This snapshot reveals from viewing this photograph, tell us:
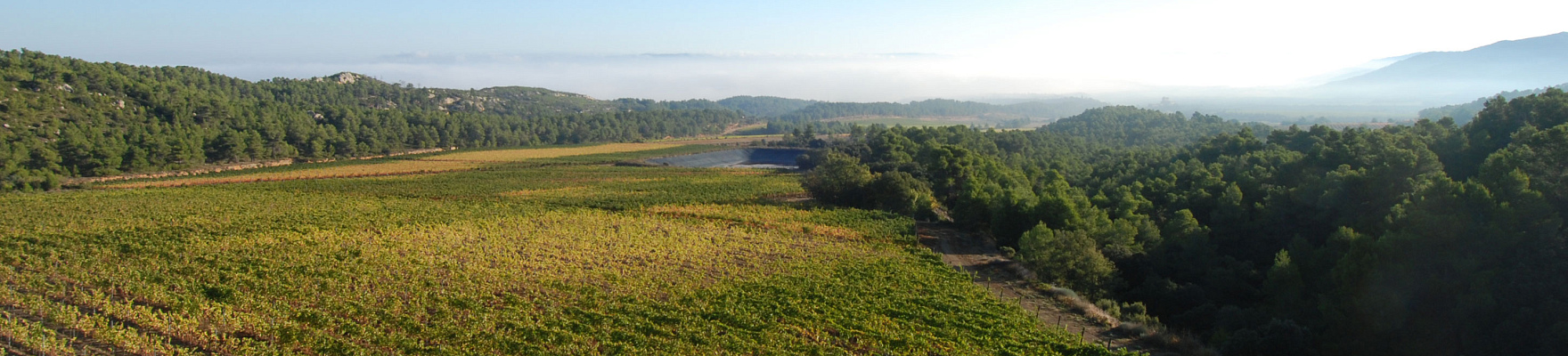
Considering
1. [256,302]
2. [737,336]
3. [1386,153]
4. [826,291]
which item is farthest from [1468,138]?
[256,302]

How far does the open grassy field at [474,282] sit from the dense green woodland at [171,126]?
24838 mm

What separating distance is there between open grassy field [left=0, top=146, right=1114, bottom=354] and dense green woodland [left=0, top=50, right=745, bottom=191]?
81.5 feet

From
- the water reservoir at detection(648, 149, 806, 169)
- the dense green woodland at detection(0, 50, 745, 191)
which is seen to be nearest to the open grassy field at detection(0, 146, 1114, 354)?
the dense green woodland at detection(0, 50, 745, 191)

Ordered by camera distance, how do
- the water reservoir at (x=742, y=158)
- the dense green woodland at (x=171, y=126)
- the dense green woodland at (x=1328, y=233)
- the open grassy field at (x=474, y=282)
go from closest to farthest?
the dense green woodland at (x=1328, y=233) < the open grassy field at (x=474, y=282) < the dense green woodland at (x=171, y=126) < the water reservoir at (x=742, y=158)

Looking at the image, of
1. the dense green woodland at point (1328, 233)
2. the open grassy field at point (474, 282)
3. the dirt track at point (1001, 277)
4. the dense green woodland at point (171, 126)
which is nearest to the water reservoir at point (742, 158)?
the dense green woodland at point (171, 126)

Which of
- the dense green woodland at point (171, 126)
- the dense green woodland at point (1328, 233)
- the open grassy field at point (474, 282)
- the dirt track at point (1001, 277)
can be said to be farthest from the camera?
the dense green woodland at point (171, 126)

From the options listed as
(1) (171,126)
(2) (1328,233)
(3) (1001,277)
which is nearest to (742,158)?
(1) (171,126)

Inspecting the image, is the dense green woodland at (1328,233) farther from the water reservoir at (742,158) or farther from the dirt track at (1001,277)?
the water reservoir at (742,158)

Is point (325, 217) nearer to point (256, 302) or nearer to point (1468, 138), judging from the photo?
point (256, 302)

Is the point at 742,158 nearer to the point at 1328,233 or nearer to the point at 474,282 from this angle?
the point at 474,282

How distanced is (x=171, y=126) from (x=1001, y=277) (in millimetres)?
93821

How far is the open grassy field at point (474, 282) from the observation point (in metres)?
18.1

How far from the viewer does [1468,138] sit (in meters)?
32.6

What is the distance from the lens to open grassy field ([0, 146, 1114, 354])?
18109mm
